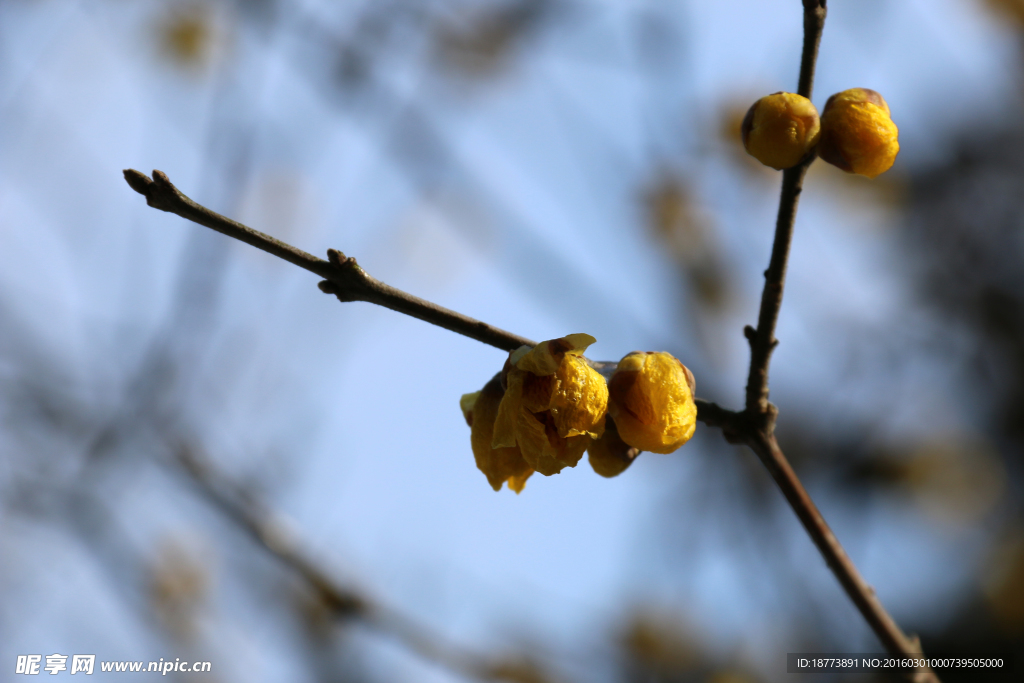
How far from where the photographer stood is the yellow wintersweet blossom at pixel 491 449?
1.34 meters

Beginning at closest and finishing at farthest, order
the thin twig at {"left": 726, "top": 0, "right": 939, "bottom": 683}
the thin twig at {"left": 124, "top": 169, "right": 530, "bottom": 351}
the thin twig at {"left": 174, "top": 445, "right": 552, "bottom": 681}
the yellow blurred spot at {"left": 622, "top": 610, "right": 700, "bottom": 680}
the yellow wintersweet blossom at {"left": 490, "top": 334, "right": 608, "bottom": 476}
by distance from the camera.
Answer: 1. the thin twig at {"left": 124, "top": 169, "right": 530, "bottom": 351}
2. the yellow wintersweet blossom at {"left": 490, "top": 334, "right": 608, "bottom": 476}
3. the thin twig at {"left": 726, "top": 0, "right": 939, "bottom": 683}
4. the thin twig at {"left": 174, "top": 445, "right": 552, "bottom": 681}
5. the yellow blurred spot at {"left": 622, "top": 610, "right": 700, "bottom": 680}

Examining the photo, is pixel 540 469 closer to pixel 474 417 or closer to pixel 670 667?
pixel 474 417

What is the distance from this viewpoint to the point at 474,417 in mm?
1374

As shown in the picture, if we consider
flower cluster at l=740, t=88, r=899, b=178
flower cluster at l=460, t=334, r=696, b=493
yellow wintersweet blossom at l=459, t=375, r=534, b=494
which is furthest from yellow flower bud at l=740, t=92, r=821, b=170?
yellow wintersweet blossom at l=459, t=375, r=534, b=494

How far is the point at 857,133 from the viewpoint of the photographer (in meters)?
1.41

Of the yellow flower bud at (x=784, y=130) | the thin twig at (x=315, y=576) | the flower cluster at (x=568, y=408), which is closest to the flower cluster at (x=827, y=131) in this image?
the yellow flower bud at (x=784, y=130)

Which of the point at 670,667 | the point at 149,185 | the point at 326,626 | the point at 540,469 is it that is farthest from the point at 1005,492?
the point at 149,185

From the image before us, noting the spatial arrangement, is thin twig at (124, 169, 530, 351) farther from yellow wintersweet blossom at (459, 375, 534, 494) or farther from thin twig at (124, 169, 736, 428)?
yellow wintersweet blossom at (459, 375, 534, 494)

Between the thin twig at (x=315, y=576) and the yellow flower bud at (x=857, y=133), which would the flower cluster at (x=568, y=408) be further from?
the thin twig at (x=315, y=576)

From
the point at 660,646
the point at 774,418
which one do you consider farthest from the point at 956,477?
the point at 774,418

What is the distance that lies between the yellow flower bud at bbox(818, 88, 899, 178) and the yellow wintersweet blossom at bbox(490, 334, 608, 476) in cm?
70

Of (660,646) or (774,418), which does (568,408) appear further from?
(660,646)

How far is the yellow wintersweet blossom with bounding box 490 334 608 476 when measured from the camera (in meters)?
1.22

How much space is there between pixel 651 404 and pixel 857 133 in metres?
0.72
